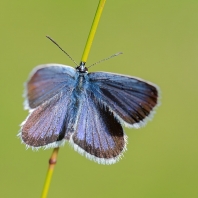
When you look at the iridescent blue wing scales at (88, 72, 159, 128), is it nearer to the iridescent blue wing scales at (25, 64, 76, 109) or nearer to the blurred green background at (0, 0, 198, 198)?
the iridescent blue wing scales at (25, 64, 76, 109)

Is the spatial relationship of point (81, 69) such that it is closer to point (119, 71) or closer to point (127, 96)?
point (127, 96)

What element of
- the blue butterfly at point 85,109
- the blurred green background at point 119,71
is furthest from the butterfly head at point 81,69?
the blurred green background at point 119,71

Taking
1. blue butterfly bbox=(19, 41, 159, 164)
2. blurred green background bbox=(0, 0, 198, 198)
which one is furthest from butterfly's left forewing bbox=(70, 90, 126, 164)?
blurred green background bbox=(0, 0, 198, 198)

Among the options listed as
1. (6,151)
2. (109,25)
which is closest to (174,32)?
(109,25)

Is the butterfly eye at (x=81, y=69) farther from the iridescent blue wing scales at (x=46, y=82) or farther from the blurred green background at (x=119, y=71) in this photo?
the blurred green background at (x=119, y=71)

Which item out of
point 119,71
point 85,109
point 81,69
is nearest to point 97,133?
point 85,109

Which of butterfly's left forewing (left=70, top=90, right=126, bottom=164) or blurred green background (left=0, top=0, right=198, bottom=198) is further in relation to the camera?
blurred green background (left=0, top=0, right=198, bottom=198)

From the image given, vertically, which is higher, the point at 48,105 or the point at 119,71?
the point at 119,71
